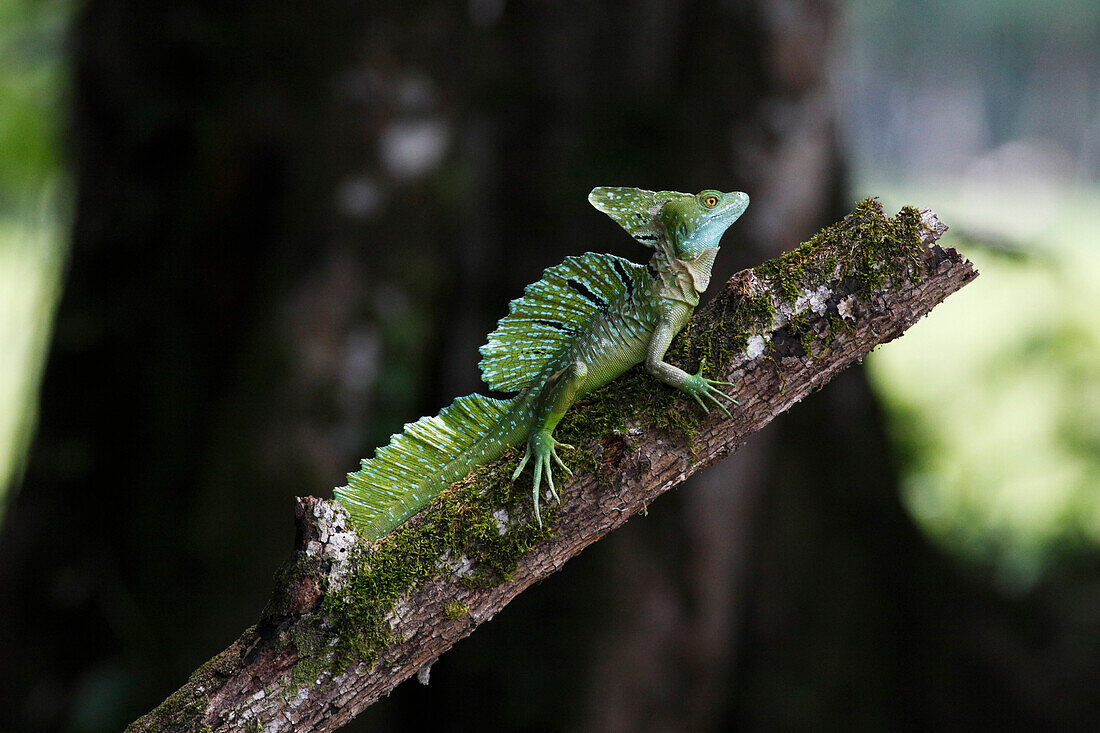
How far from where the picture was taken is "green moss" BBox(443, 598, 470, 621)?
2348 millimetres

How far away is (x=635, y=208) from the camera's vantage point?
3053mm

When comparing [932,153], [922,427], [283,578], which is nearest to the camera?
[283,578]

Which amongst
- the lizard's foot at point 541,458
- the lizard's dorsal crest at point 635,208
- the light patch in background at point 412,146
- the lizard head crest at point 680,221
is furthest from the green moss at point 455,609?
the light patch in background at point 412,146

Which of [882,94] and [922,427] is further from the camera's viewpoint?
[882,94]

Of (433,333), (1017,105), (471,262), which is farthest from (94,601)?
(1017,105)

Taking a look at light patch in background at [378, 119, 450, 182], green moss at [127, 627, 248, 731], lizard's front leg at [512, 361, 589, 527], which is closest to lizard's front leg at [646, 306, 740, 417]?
lizard's front leg at [512, 361, 589, 527]

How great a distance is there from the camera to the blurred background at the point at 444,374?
5016mm

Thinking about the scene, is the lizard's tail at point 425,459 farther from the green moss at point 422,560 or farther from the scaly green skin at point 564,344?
the green moss at point 422,560

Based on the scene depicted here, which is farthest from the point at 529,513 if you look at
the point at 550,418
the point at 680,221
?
the point at 680,221

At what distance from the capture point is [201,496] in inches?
193

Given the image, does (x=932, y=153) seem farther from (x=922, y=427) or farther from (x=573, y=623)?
(x=573, y=623)

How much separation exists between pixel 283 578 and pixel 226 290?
3776mm

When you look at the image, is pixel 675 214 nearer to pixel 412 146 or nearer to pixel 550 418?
pixel 550 418

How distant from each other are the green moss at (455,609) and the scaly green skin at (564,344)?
49 cm
